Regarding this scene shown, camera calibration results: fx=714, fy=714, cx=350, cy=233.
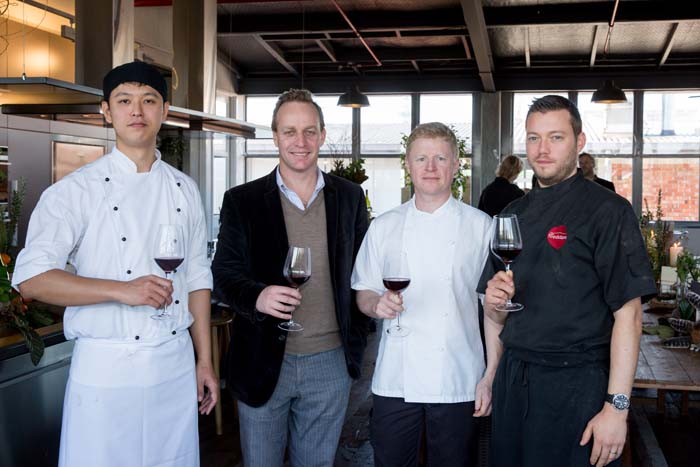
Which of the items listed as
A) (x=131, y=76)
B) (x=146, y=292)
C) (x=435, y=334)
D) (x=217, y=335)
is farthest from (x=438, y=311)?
(x=217, y=335)

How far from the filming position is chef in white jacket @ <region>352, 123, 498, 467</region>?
211 cm

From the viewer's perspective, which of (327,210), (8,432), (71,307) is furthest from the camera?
(8,432)

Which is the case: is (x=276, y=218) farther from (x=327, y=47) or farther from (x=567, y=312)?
(x=327, y=47)

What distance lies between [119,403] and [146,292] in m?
0.34

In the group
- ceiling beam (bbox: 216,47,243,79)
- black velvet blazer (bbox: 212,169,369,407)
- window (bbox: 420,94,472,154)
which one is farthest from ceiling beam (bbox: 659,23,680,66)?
black velvet blazer (bbox: 212,169,369,407)

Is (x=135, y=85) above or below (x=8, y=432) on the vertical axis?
above

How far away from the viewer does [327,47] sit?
435 inches

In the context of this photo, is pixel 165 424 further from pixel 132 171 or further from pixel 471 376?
pixel 471 376

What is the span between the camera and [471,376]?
2135 millimetres

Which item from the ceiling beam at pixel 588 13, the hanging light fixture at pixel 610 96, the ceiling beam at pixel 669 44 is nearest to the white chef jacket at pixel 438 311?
the ceiling beam at pixel 588 13

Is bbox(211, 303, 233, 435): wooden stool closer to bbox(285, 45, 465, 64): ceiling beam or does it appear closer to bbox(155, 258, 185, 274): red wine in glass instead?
bbox(155, 258, 185, 274): red wine in glass

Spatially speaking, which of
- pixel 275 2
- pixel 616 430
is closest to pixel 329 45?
pixel 275 2

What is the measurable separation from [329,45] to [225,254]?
30.8 feet

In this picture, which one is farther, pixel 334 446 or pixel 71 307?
pixel 334 446
